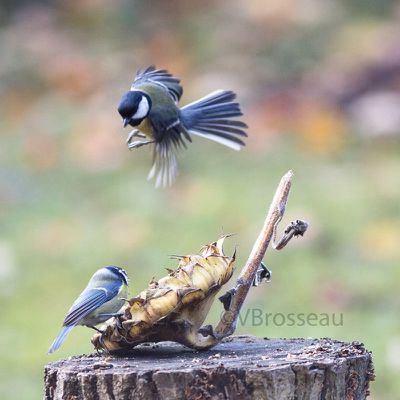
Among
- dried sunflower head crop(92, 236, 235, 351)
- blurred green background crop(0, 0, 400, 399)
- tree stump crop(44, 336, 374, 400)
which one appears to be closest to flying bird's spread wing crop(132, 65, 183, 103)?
dried sunflower head crop(92, 236, 235, 351)

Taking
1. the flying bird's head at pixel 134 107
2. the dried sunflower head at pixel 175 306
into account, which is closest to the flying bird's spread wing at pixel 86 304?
the dried sunflower head at pixel 175 306

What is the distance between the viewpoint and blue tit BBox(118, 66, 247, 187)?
140 inches

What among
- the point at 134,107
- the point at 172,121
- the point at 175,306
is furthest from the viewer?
the point at 172,121

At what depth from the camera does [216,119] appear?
371 cm

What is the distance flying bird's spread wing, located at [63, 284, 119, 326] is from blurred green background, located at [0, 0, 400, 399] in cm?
195

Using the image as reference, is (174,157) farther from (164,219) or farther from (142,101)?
(164,219)

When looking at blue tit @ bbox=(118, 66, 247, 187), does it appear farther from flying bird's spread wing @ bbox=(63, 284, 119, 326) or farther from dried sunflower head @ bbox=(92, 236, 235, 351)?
dried sunflower head @ bbox=(92, 236, 235, 351)

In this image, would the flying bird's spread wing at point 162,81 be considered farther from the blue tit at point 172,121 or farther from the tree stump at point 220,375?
the tree stump at point 220,375

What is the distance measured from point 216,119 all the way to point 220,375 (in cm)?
140

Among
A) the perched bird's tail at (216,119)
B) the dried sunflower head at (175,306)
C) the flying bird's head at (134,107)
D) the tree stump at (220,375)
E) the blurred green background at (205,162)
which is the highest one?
the blurred green background at (205,162)

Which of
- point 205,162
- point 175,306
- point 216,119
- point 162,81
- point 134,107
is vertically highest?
point 205,162

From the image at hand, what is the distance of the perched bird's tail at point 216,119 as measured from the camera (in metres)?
3.66

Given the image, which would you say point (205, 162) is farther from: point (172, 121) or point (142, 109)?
A: point (142, 109)

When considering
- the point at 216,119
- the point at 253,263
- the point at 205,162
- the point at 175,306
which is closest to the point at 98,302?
the point at 175,306
